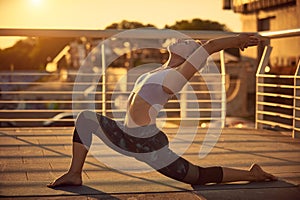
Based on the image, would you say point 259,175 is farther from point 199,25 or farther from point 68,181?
point 199,25

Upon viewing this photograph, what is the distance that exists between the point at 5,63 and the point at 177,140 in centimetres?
5085

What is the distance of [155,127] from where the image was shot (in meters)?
3.62

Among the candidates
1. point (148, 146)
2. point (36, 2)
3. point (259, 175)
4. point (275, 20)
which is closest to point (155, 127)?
point (148, 146)

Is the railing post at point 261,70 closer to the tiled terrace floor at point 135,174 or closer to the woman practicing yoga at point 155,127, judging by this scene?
the tiled terrace floor at point 135,174

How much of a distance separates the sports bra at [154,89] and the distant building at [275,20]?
14412mm

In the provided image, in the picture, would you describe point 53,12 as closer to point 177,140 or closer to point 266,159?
point 177,140

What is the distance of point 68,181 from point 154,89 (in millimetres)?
736

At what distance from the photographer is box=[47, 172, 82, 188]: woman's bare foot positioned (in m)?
3.61

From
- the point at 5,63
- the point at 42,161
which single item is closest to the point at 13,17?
the point at 42,161

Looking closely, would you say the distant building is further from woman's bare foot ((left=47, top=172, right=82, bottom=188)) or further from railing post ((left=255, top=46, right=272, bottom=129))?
woman's bare foot ((left=47, top=172, right=82, bottom=188))

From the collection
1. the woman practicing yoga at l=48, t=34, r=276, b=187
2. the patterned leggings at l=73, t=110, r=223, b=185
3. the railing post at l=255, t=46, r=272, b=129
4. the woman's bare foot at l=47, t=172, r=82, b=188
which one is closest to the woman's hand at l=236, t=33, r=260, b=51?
the woman practicing yoga at l=48, t=34, r=276, b=187

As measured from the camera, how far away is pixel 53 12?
418 inches

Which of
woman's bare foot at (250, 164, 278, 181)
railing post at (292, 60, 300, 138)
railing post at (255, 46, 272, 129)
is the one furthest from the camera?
railing post at (255, 46, 272, 129)

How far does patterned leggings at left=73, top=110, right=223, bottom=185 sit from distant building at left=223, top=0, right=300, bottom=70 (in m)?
14.3
